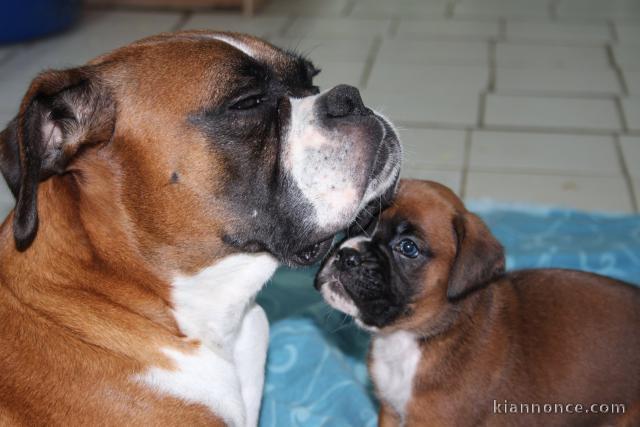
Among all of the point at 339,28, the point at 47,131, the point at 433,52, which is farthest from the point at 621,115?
the point at 47,131

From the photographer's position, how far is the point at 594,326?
8.72 ft

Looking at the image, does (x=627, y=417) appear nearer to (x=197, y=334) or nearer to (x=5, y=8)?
(x=197, y=334)

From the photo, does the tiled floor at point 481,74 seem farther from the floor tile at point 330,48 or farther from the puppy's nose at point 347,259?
the puppy's nose at point 347,259

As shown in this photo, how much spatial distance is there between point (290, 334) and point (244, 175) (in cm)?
135

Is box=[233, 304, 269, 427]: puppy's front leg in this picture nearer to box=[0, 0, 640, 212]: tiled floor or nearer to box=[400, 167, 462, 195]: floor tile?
box=[0, 0, 640, 212]: tiled floor

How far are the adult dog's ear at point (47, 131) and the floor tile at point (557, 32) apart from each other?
491cm

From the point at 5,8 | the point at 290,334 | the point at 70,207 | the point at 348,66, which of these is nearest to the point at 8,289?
the point at 70,207

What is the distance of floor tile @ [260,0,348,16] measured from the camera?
A: 7.12 meters

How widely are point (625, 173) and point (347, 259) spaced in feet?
8.31

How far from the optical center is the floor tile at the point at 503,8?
23.1 feet

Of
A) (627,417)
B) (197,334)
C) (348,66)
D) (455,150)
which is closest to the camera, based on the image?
(197,334)

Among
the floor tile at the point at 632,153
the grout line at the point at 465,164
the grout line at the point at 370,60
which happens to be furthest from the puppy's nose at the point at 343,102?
the grout line at the point at 370,60

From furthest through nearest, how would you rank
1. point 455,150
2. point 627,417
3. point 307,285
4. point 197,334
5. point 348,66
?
point 348,66 < point 455,150 < point 307,285 < point 627,417 < point 197,334

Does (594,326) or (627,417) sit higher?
(594,326)
